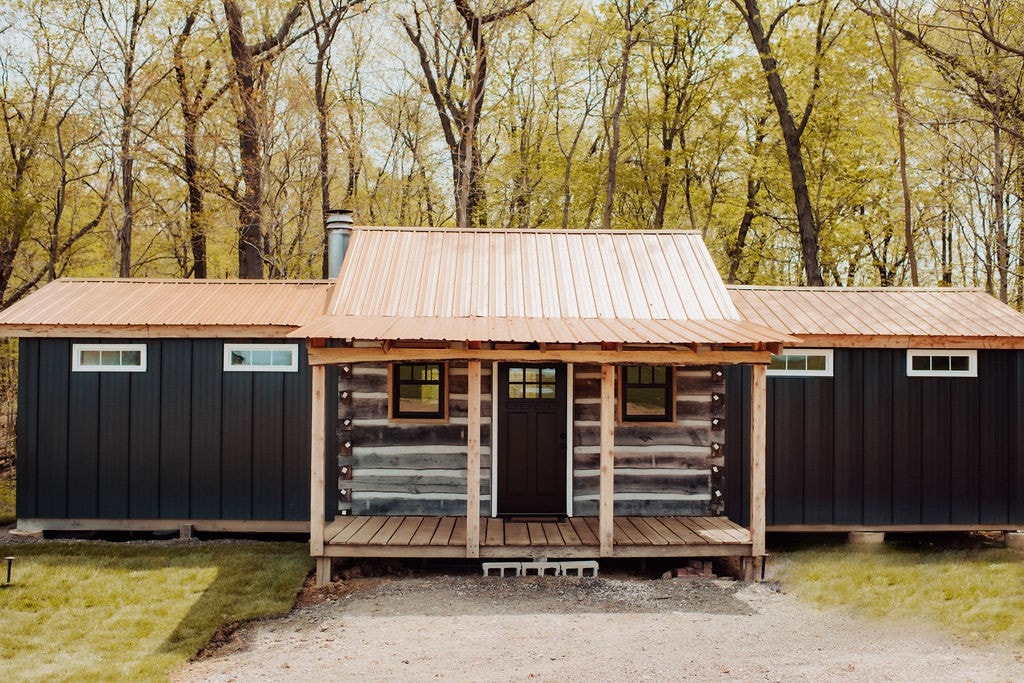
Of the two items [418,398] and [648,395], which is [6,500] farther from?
[648,395]

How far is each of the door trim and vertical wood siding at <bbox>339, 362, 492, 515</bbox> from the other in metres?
0.07

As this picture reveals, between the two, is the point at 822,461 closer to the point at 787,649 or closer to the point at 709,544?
the point at 709,544

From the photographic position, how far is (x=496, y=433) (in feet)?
29.8

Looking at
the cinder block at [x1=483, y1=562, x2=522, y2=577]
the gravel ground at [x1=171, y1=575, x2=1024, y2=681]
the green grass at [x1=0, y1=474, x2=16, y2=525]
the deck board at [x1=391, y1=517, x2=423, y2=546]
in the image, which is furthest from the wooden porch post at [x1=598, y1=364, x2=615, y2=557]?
the green grass at [x1=0, y1=474, x2=16, y2=525]

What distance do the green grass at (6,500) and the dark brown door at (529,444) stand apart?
716 cm

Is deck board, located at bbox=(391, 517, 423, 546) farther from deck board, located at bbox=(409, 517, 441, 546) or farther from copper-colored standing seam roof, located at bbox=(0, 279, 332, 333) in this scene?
copper-colored standing seam roof, located at bbox=(0, 279, 332, 333)

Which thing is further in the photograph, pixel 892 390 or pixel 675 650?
pixel 892 390

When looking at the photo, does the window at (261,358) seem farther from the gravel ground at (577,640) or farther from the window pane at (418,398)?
the gravel ground at (577,640)

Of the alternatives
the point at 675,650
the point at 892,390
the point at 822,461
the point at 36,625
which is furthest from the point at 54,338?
the point at 892,390

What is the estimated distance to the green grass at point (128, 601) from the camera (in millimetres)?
5676

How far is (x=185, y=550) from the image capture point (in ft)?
29.3

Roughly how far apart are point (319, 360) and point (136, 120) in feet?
42.4

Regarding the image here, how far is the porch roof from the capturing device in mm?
9039

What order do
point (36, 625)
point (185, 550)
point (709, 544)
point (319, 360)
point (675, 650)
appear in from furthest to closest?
point (185, 550), point (709, 544), point (319, 360), point (36, 625), point (675, 650)
